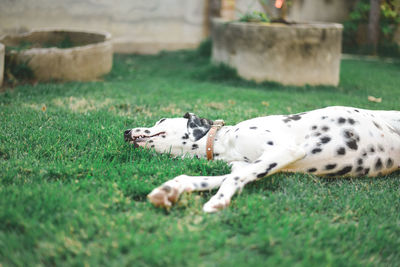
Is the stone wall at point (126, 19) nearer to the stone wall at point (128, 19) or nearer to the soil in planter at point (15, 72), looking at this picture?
the stone wall at point (128, 19)

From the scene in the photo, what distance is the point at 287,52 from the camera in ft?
24.7

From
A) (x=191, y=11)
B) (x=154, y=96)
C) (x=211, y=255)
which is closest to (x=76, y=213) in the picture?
(x=211, y=255)

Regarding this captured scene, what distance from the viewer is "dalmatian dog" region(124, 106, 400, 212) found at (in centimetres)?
297

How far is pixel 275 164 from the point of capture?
2.96 metres

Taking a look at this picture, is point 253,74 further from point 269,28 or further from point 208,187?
point 208,187

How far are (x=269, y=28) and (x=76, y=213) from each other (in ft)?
19.8

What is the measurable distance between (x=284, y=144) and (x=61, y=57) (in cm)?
500

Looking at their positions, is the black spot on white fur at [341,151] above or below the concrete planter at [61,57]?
below

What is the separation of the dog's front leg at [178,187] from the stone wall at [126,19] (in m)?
8.55

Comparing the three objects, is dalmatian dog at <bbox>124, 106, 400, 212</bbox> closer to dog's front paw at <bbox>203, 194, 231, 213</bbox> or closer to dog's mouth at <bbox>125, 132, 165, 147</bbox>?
dog's mouth at <bbox>125, 132, 165, 147</bbox>

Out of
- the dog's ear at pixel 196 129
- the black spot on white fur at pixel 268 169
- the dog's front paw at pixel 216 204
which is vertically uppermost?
the dog's ear at pixel 196 129

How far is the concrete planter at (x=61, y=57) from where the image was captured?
258 inches

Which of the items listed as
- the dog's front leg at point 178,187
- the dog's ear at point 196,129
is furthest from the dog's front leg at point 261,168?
the dog's ear at point 196,129

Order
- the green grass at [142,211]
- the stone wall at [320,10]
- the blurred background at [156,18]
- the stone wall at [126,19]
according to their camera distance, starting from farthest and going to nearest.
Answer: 1. the stone wall at [320,10]
2. the blurred background at [156,18]
3. the stone wall at [126,19]
4. the green grass at [142,211]
